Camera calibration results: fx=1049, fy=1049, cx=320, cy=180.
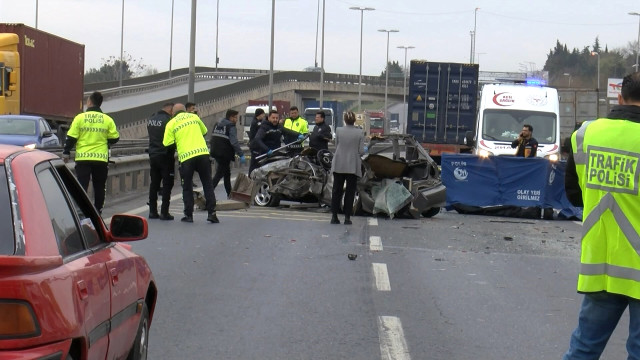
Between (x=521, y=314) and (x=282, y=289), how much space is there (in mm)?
2203

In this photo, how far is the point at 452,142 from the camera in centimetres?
3250

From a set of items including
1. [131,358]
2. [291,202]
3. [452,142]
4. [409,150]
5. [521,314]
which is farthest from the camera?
[452,142]

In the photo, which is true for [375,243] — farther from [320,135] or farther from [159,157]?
[320,135]

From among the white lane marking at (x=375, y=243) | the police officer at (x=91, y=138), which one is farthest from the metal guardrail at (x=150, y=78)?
the white lane marking at (x=375, y=243)

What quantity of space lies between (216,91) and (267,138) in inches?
1912

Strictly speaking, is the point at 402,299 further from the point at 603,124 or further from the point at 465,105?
the point at 465,105

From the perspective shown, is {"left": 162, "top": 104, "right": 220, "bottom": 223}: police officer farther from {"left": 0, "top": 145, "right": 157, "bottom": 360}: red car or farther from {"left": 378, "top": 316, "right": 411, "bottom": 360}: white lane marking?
{"left": 0, "top": 145, "right": 157, "bottom": 360}: red car

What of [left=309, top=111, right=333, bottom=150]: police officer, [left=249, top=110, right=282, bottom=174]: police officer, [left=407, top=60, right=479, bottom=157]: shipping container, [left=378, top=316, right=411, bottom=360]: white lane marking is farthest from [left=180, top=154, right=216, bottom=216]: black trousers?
[left=407, top=60, right=479, bottom=157]: shipping container

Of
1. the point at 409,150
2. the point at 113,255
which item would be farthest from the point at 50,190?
the point at 409,150

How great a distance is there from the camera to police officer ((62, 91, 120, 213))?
13.8m

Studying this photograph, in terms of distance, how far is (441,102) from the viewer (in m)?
32.9

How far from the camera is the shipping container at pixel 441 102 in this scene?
107 ft

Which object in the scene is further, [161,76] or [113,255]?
[161,76]

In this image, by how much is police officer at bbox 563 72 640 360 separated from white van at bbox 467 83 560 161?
19.6 m
